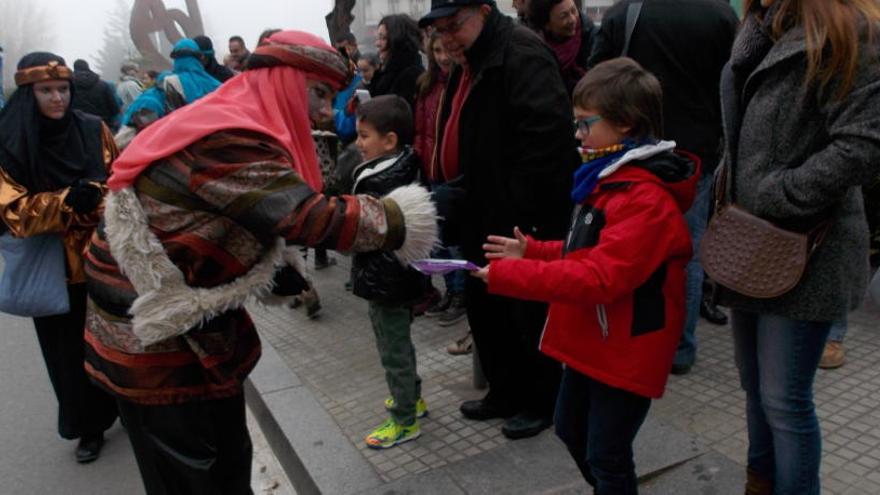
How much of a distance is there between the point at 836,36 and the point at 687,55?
1.71m

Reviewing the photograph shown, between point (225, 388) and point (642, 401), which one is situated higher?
point (225, 388)

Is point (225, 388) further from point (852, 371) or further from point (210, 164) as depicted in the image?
point (852, 371)

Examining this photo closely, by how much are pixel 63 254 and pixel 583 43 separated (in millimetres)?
3196

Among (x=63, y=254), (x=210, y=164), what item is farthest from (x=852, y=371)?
(x=63, y=254)

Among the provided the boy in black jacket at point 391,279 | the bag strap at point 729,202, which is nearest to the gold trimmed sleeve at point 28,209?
the boy in black jacket at point 391,279

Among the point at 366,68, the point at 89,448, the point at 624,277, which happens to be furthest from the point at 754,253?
the point at 366,68

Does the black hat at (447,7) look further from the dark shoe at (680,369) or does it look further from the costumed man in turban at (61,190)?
the dark shoe at (680,369)

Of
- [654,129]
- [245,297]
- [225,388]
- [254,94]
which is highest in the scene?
[254,94]

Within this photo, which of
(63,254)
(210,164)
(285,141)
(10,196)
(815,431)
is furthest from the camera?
(63,254)

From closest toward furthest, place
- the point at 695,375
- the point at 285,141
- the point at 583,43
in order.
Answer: the point at 285,141 < the point at 695,375 < the point at 583,43

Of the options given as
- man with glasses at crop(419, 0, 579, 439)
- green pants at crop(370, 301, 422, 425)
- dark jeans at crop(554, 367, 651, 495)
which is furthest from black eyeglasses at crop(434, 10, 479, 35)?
dark jeans at crop(554, 367, 651, 495)

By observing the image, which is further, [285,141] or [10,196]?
[10,196]

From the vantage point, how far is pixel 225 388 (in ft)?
6.82

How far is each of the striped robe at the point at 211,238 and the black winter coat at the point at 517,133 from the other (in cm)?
98
